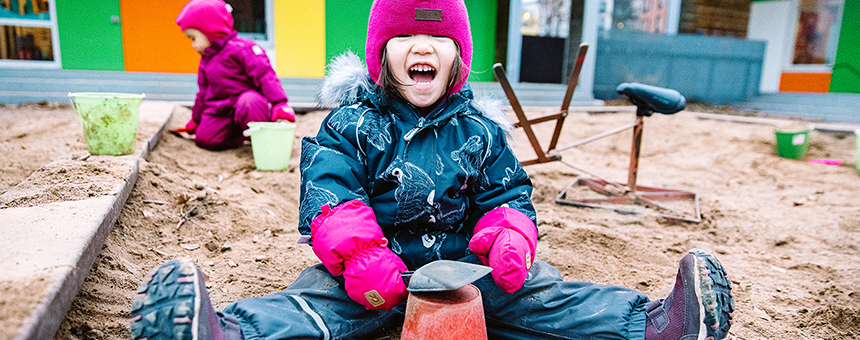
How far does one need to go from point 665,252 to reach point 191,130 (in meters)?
3.24

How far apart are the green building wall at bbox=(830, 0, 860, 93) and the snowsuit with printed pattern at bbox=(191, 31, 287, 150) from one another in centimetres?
1312

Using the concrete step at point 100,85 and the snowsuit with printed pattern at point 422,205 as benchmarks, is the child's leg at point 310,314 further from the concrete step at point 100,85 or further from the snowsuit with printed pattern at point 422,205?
the concrete step at point 100,85

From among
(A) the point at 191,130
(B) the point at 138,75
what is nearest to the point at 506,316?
(A) the point at 191,130

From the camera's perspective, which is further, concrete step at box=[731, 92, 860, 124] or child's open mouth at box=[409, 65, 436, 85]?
concrete step at box=[731, 92, 860, 124]

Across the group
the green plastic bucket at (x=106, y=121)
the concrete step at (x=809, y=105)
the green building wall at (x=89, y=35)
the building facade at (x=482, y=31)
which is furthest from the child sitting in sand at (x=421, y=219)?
the concrete step at (x=809, y=105)

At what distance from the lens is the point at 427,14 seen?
57.7 inches

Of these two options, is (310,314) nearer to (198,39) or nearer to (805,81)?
(198,39)

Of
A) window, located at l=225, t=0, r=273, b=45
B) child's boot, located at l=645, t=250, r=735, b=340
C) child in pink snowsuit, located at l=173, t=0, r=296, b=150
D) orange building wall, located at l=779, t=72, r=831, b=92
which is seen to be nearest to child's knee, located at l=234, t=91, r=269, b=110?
child in pink snowsuit, located at l=173, t=0, r=296, b=150

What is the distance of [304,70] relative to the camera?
23.4 ft

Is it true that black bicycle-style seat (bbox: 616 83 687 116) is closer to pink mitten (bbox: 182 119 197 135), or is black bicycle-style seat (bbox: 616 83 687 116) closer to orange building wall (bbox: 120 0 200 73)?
pink mitten (bbox: 182 119 197 135)

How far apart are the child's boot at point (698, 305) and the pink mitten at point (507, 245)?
1.18ft

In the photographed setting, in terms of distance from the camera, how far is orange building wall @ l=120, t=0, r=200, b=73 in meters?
6.41

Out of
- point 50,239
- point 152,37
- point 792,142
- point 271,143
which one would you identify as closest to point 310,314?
point 50,239

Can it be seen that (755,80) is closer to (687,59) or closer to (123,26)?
(687,59)
